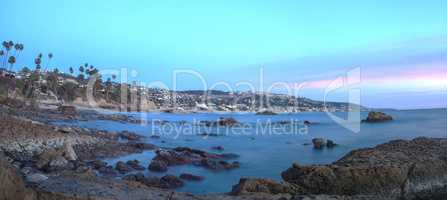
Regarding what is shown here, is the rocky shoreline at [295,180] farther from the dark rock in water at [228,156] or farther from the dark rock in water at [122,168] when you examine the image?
the dark rock in water at [228,156]

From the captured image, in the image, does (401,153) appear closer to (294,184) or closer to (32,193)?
(294,184)

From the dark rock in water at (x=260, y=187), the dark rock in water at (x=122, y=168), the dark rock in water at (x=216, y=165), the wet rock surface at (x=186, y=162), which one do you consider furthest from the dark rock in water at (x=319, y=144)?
the dark rock in water at (x=260, y=187)

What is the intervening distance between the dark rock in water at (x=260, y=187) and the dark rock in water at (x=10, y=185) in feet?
19.8

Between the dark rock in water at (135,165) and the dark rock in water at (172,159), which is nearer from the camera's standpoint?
the dark rock in water at (135,165)

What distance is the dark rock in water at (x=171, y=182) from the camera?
1836 cm

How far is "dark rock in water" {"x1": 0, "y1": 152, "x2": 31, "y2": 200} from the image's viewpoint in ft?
22.8

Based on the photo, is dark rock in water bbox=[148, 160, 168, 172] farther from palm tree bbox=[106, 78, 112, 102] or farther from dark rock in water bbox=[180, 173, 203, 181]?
palm tree bbox=[106, 78, 112, 102]

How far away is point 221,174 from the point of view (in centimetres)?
2316

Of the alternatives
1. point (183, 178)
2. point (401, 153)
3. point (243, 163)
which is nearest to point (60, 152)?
point (183, 178)

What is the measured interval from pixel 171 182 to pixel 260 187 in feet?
24.5

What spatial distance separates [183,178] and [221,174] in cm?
290

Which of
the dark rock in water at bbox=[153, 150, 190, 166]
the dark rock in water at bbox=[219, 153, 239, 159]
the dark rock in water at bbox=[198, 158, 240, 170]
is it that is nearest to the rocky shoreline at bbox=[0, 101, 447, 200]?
the dark rock in water at bbox=[198, 158, 240, 170]

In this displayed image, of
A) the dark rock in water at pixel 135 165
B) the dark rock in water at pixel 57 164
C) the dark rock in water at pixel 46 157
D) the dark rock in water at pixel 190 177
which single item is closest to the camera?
the dark rock in water at pixel 57 164

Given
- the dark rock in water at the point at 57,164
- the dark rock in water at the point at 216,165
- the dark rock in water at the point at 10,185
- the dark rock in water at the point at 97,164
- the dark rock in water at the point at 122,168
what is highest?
the dark rock in water at the point at 10,185
